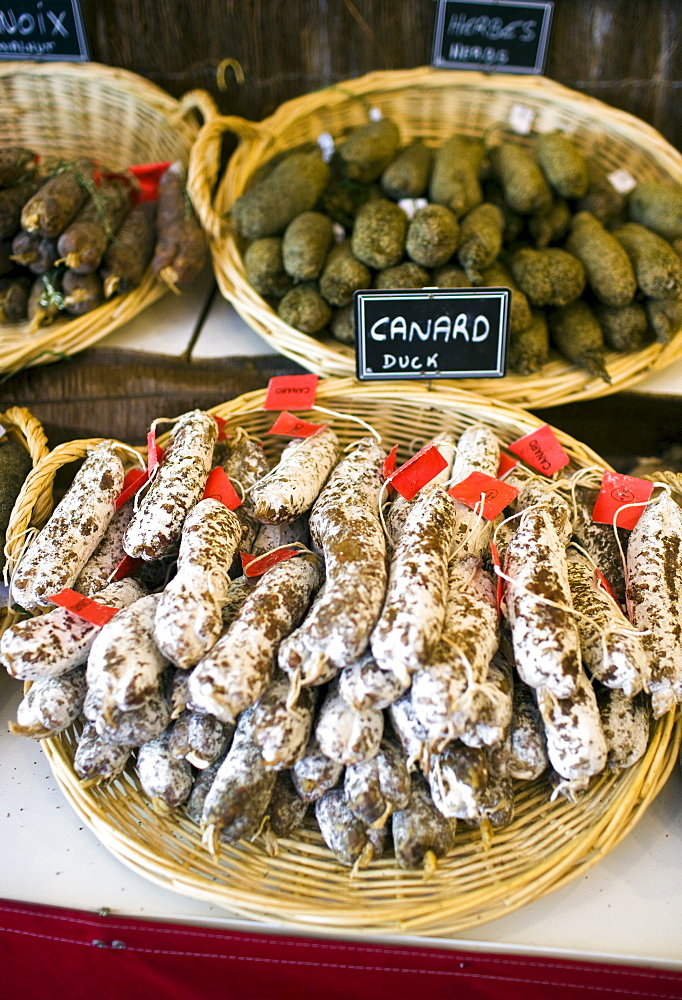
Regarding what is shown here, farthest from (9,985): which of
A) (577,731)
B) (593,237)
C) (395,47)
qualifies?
(395,47)

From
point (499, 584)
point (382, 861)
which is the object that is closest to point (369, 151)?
point (499, 584)

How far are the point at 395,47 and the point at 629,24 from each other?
823mm

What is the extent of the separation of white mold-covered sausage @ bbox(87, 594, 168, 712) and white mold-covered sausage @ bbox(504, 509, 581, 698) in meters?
0.72

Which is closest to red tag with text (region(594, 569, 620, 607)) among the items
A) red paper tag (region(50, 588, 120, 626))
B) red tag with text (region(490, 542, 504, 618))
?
red tag with text (region(490, 542, 504, 618))

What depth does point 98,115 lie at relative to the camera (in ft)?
8.23

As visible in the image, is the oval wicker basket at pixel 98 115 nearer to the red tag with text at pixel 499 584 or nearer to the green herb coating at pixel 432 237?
the green herb coating at pixel 432 237

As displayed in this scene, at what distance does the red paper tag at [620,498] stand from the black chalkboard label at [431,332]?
0.44 metres

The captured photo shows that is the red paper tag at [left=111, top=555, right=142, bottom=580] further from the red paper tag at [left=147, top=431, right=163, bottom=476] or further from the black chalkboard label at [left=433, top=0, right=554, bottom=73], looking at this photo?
the black chalkboard label at [left=433, top=0, right=554, bottom=73]

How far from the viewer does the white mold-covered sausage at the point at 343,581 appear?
1269 mm

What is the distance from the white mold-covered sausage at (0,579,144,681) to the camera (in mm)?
1352

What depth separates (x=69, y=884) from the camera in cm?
139

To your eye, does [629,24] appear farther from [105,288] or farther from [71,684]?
[71,684]

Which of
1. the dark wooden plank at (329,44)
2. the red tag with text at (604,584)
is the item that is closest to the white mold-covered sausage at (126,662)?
the red tag with text at (604,584)

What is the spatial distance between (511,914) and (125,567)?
1.11m
